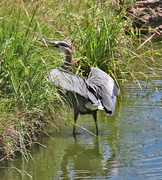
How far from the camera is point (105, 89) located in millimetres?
5711

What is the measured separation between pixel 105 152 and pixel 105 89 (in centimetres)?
108

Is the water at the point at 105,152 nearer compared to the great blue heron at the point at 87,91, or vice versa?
the water at the point at 105,152

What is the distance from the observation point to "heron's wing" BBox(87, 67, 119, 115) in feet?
17.9

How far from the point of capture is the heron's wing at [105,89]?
5.46 m

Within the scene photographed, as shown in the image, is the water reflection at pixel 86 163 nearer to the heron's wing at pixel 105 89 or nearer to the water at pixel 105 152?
the water at pixel 105 152

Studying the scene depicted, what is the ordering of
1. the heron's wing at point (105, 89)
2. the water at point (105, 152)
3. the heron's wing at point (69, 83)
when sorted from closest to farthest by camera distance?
the water at point (105, 152), the heron's wing at point (69, 83), the heron's wing at point (105, 89)

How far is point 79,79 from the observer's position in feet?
18.4

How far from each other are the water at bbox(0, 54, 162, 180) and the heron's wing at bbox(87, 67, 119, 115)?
37cm

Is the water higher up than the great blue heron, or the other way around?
the great blue heron

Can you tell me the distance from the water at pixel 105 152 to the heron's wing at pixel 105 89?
0.37 m

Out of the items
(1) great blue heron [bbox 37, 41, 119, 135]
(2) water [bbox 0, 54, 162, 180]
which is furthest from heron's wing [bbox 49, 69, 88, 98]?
(2) water [bbox 0, 54, 162, 180]

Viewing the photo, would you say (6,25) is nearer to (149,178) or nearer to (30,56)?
(30,56)

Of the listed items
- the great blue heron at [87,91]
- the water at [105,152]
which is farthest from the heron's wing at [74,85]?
the water at [105,152]

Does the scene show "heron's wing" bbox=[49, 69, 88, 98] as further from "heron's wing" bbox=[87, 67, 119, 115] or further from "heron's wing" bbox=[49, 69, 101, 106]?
"heron's wing" bbox=[87, 67, 119, 115]
